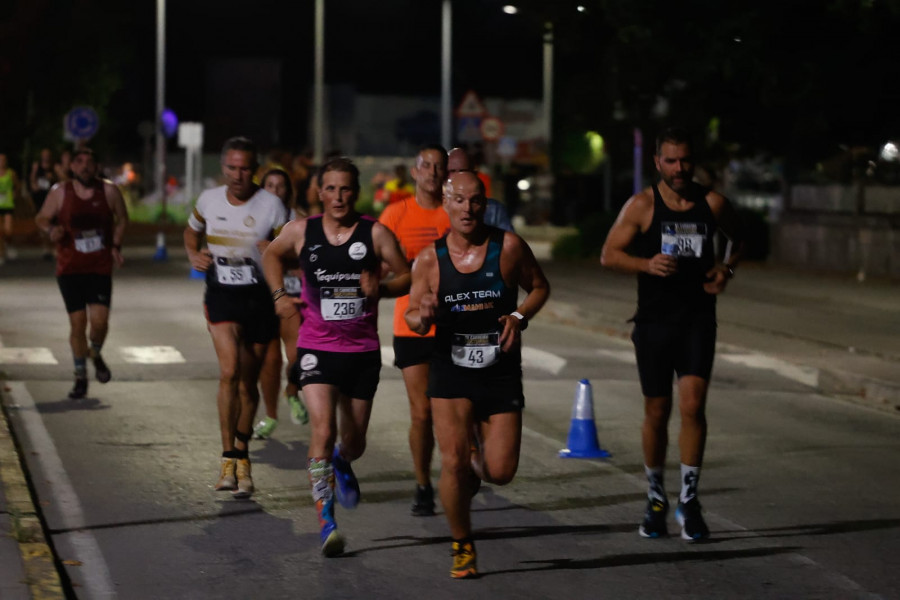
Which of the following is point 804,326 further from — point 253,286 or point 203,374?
point 253,286

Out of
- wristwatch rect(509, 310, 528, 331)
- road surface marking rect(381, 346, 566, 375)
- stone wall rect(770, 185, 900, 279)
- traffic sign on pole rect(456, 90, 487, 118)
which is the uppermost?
traffic sign on pole rect(456, 90, 487, 118)

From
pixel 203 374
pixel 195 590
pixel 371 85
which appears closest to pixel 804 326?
pixel 203 374

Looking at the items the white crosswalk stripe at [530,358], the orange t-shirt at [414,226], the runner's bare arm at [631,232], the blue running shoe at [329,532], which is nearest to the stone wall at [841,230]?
the white crosswalk stripe at [530,358]

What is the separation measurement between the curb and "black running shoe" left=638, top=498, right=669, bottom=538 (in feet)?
8.86

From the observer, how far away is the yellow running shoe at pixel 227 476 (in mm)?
9094

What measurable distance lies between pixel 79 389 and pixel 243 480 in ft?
14.1

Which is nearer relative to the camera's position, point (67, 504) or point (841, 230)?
point (67, 504)

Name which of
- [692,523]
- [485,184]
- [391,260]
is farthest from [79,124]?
[692,523]

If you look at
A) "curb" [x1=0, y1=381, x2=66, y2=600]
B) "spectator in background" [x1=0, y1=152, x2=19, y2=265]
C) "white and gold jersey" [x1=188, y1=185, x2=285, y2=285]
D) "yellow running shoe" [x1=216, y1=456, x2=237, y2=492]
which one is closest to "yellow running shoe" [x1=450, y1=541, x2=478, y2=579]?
"curb" [x1=0, y1=381, x2=66, y2=600]

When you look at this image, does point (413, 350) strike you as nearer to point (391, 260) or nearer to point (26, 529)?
point (391, 260)

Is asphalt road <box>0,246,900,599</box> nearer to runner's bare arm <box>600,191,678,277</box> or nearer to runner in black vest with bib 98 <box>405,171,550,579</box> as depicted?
runner in black vest with bib 98 <box>405,171,550,579</box>

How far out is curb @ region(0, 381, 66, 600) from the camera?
22.2ft

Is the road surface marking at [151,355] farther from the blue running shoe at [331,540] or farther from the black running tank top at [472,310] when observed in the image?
the black running tank top at [472,310]

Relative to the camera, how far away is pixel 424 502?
8.53 metres
